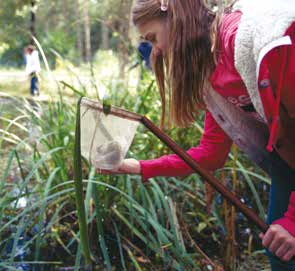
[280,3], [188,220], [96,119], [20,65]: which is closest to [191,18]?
[280,3]

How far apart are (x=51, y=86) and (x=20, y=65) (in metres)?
20.2

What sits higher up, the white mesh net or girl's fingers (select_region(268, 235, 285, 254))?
the white mesh net

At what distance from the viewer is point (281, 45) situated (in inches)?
36.0

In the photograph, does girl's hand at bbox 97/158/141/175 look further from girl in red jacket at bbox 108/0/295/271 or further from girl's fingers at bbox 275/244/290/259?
girl's fingers at bbox 275/244/290/259

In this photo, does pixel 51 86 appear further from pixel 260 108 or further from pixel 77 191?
pixel 260 108

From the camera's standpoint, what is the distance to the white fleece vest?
91 cm

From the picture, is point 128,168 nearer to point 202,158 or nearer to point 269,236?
point 202,158

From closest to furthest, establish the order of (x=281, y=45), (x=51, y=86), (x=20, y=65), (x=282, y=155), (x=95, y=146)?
(x=281, y=45) < (x=282, y=155) < (x=95, y=146) < (x=51, y=86) < (x=20, y=65)

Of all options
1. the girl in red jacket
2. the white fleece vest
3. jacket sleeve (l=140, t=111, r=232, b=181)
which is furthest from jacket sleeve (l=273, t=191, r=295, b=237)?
jacket sleeve (l=140, t=111, r=232, b=181)

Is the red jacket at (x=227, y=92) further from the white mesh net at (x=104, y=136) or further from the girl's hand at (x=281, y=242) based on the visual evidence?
the white mesh net at (x=104, y=136)

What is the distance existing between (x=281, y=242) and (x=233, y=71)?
0.48 meters

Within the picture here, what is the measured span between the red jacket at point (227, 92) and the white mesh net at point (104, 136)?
163 mm

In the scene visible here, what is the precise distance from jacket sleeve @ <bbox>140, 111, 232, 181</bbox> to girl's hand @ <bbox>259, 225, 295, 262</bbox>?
43 centimetres

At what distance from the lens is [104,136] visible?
1.25m
